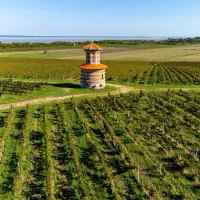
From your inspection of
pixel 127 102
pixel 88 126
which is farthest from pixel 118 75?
pixel 88 126

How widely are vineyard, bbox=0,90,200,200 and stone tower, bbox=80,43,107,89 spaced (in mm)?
8846

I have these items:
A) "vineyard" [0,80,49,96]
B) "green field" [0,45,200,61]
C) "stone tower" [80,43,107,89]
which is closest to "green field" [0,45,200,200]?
"vineyard" [0,80,49,96]

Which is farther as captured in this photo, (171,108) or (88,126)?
(171,108)

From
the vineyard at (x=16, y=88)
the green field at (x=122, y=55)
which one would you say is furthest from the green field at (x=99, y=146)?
the green field at (x=122, y=55)

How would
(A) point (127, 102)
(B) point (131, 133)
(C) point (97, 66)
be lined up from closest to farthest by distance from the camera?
1. (B) point (131, 133)
2. (A) point (127, 102)
3. (C) point (97, 66)

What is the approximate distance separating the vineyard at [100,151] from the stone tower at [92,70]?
29.0ft

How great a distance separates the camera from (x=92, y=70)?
4256 cm

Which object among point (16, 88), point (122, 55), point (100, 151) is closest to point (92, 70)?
point (16, 88)

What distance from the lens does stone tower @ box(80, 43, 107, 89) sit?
42.6 meters

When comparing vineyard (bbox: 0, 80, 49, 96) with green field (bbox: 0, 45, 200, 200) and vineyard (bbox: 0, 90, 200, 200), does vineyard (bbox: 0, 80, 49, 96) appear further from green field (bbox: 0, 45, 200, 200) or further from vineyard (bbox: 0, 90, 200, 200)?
vineyard (bbox: 0, 90, 200, 200)

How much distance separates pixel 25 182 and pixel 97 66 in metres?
27.9

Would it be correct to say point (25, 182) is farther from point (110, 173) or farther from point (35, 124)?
→ point (35, 124)

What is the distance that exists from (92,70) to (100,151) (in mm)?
22525

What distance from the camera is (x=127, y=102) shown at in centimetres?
3631
